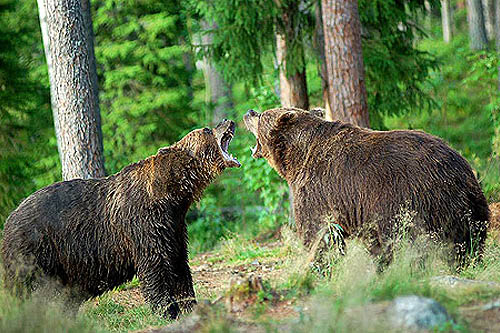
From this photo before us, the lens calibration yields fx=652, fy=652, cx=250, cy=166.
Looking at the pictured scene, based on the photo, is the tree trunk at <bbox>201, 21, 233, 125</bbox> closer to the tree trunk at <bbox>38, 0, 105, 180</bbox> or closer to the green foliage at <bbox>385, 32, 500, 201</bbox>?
the green foliage at <bbox>385, 32, 500, 201</bbox>

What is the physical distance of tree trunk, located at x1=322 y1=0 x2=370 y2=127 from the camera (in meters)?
9.85

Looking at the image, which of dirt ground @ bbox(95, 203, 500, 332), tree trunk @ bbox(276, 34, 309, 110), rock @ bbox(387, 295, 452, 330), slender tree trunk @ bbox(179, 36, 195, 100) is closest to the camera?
rock @ bbox(387, 295, 452, 330)

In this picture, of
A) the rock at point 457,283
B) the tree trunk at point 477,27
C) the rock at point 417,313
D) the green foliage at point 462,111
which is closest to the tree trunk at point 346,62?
the rock at point 457,283

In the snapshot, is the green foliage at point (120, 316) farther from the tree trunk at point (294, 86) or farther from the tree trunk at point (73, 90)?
the tree trunk at point (294, 86)

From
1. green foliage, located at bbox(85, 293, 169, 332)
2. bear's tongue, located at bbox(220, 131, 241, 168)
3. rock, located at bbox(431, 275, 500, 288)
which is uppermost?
bear's tongue, located at bbox(220, 131, 241, 168)

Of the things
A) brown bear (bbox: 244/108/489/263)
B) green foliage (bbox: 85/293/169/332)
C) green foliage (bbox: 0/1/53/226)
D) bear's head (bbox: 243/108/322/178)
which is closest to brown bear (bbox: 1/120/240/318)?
green foliage (bbox: 85/293/169/332)

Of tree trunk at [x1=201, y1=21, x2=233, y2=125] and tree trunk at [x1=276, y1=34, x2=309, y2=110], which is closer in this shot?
tree trunk at [x1=276, y1=34, x2=309, y2=110]

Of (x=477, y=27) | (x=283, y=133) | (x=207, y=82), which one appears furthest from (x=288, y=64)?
(x=477, y=27)

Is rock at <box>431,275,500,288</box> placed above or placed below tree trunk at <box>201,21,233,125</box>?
below

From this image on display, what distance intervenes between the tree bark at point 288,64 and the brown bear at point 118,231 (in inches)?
200

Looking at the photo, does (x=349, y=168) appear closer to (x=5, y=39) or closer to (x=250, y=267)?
(x=250, y=267)

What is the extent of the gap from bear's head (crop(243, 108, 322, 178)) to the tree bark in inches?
171

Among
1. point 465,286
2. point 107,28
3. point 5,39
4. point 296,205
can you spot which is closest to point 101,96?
point 107,28

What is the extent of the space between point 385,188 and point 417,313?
2065mm
